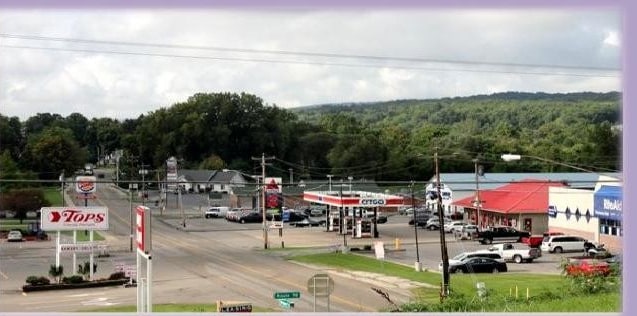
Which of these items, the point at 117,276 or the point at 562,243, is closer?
the point at 117,276

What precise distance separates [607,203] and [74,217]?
1146 cm

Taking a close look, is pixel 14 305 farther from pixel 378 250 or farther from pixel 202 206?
pixel 202 206

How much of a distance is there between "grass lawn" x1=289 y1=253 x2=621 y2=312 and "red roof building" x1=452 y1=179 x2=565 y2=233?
662 centimetres

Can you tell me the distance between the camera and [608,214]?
16.0 m

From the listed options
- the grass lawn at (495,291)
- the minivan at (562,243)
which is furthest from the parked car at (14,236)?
the minivan at (562,243)

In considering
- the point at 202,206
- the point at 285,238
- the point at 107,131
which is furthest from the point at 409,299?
the point at 202,206

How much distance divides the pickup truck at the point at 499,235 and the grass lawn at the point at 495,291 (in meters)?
4.73

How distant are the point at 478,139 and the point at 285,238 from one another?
553cm

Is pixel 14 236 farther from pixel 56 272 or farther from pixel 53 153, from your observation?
pixel 53 153

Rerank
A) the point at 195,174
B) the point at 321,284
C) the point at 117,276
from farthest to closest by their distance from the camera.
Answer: the point at 195,174
the point at 117,276
the point at 321,284

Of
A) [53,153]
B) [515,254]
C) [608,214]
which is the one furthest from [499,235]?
[53,153]

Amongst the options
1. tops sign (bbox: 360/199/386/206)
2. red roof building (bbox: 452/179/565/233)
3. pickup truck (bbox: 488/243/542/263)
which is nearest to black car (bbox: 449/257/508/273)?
pickup truck (bbox: 488/243/542/263)

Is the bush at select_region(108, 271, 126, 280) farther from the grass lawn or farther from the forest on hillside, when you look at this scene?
the grass lawn

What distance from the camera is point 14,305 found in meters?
10.0
